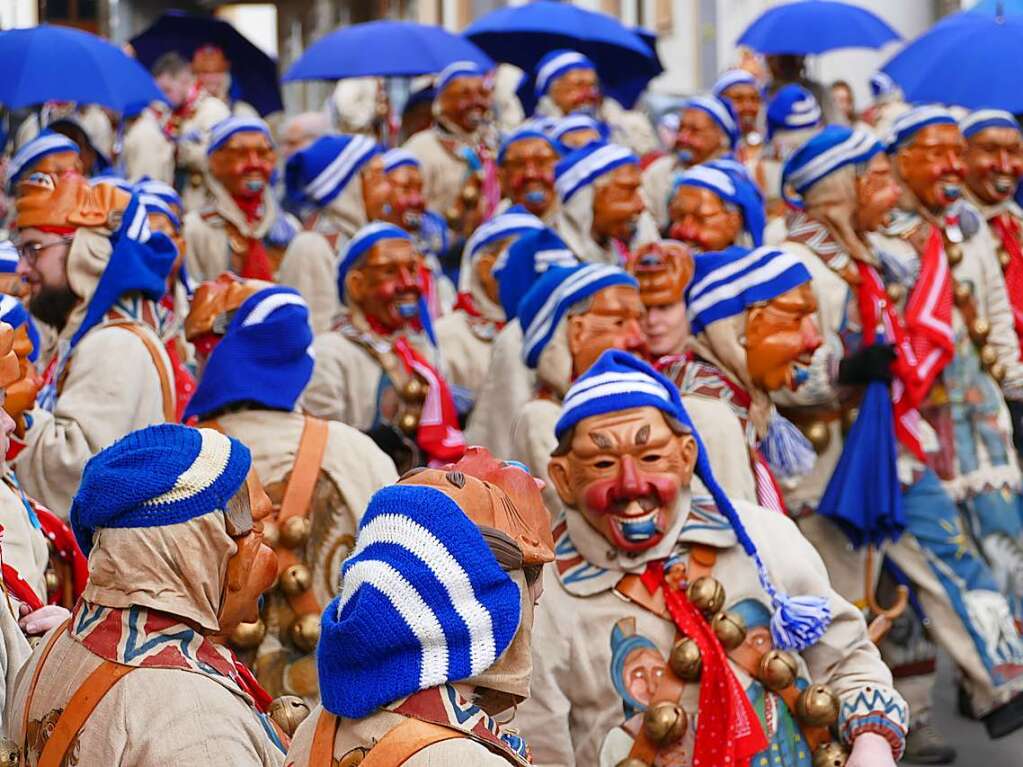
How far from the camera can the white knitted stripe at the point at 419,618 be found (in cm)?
343

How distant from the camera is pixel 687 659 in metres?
5.13

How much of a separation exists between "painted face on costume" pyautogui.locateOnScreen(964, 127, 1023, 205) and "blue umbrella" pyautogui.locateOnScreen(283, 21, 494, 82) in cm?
425

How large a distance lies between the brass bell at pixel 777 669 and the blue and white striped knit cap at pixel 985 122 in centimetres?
524

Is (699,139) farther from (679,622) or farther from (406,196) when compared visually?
(679,622)

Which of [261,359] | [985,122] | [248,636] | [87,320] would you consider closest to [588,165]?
[985,122]

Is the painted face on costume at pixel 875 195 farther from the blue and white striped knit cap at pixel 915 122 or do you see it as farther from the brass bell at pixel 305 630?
the brass bell at pixel 305 630

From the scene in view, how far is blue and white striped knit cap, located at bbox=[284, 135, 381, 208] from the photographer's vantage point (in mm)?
10953

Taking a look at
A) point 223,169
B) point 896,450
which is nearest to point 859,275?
point 896,450

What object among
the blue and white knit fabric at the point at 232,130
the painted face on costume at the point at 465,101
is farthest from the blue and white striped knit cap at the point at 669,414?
the painted face on costume at the point at 465,101

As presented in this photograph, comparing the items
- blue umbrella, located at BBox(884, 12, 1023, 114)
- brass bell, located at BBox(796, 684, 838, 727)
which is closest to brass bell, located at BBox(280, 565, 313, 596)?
brass bell, located at BBox(796, 684, 838, 727)

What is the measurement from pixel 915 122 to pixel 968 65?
7.35 feet

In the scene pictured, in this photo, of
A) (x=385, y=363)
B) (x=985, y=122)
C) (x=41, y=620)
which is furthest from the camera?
(x=985, y=122)

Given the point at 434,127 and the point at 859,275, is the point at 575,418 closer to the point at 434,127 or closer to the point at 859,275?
the point at 859,275

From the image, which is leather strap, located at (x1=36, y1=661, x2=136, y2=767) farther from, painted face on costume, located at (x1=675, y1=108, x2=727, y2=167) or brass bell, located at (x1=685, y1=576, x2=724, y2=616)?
painted face on costume, located at (x1=675, y1=108, x2=727, y2=167)
